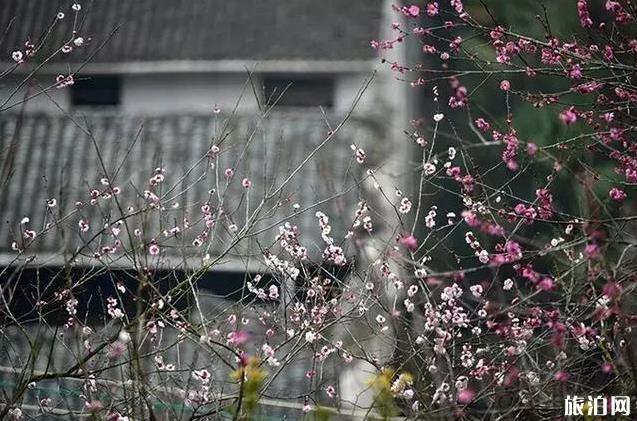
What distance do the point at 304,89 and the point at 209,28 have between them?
1.55 m

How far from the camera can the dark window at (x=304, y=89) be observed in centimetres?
1521

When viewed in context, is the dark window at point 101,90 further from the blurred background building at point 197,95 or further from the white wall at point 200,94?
the white wall at point 200,94

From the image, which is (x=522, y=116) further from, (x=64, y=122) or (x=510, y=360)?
(x=510, y=360)

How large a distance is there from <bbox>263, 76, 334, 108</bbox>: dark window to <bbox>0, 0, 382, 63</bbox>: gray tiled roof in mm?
394

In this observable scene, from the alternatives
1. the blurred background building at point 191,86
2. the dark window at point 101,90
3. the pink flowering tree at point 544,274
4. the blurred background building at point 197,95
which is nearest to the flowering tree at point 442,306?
the pink flowering tree at point 544,274

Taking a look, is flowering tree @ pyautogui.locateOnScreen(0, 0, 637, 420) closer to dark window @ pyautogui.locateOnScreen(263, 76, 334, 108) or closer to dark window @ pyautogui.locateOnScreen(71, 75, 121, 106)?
dark window @ pyautogui.locateOnScreen(263, 76, 334, 108)

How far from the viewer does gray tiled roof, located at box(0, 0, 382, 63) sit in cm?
1509

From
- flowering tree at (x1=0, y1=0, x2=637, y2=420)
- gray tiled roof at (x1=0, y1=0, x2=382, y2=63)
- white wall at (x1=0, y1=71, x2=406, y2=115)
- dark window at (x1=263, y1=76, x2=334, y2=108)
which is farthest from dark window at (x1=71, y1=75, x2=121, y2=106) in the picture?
flowering tree at (x1=0, y1=0, x2=637, y2=420)

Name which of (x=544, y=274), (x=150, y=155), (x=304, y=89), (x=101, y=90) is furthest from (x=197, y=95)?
(x=544, y=274)

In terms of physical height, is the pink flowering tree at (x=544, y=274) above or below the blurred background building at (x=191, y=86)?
above

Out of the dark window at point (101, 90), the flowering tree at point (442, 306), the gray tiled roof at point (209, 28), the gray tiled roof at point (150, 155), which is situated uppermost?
the flowering tree at point (442, 306)

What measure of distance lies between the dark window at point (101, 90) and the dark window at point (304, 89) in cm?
227

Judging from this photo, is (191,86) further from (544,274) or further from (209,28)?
(544,274)

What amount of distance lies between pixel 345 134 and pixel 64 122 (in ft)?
10.9
